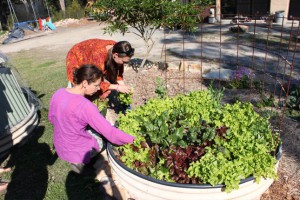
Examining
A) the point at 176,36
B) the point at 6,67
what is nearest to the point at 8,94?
the point at 6,67

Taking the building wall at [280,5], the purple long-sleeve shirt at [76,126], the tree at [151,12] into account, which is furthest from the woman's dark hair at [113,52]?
the building wall at [280,5]

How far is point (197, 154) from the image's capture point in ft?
8.89

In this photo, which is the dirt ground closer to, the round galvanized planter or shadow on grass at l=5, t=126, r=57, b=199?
the round galvanized planter

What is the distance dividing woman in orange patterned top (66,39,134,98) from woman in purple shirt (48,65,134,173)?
2.34ft

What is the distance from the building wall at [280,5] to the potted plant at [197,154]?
1575 centimetres

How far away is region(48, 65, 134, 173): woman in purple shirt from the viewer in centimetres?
288

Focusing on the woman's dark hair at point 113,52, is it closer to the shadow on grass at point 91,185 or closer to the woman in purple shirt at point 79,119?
the woman in purple shirt at point 79,119

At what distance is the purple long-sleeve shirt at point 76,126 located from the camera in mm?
2879

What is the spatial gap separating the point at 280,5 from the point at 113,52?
16.1 meters

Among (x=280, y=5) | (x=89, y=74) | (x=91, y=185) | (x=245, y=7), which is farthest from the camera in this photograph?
(x=245, y=7)

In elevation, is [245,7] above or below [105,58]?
below

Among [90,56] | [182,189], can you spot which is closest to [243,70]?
[90,56]

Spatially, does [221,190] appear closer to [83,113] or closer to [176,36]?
[83,113]

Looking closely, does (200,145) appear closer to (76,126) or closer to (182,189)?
(182,189)
